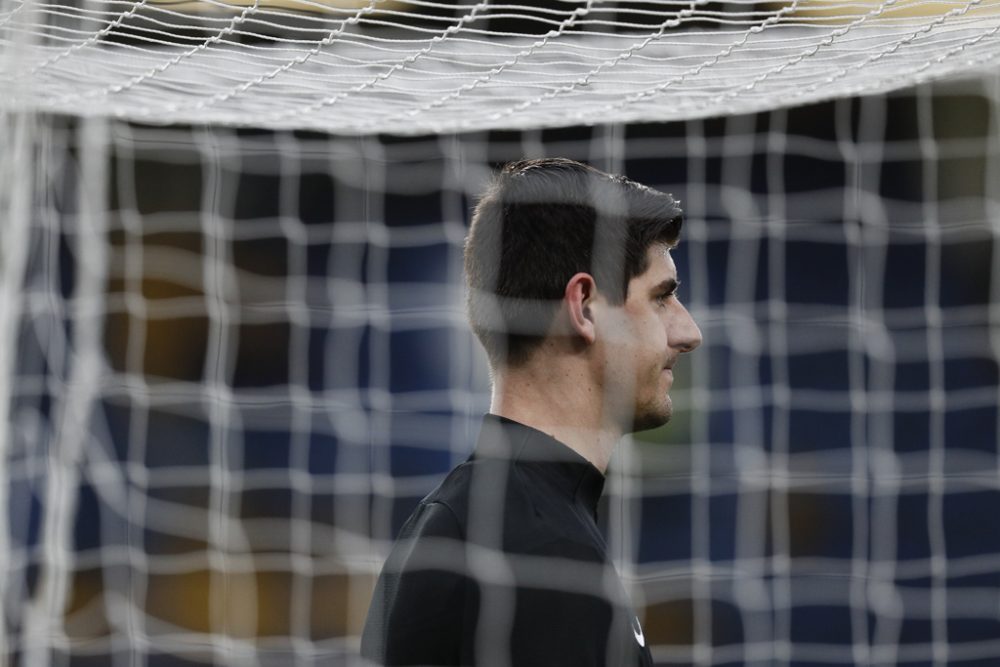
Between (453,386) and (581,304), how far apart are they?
218cm

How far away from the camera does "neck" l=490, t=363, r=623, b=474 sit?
119 centimetres

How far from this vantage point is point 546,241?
1273 millimetres

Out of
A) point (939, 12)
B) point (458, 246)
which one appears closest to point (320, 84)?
point (939, 12)

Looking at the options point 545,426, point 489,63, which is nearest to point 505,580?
point 545,426

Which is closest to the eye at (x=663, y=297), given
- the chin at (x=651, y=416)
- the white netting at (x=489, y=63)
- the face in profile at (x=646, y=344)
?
the face in profile at (x=646, y=344)

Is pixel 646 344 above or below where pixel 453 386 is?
above

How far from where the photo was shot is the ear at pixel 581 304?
1220 mm

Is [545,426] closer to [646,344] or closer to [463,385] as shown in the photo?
[646,344]

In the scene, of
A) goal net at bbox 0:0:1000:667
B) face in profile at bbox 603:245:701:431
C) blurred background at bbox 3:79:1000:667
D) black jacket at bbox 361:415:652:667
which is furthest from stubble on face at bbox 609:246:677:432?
blurred background at bbox 3:79:1000:667

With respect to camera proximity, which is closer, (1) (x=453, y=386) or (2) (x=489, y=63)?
(2) (x=489, y=63)

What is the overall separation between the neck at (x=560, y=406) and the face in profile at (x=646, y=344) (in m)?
0.02

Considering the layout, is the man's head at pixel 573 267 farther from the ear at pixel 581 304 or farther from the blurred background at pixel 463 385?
the blurred background at pixel 463 385

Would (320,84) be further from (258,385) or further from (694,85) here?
(258,385)

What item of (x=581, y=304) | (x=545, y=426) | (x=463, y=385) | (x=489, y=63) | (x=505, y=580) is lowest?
(x=463, y=385)
